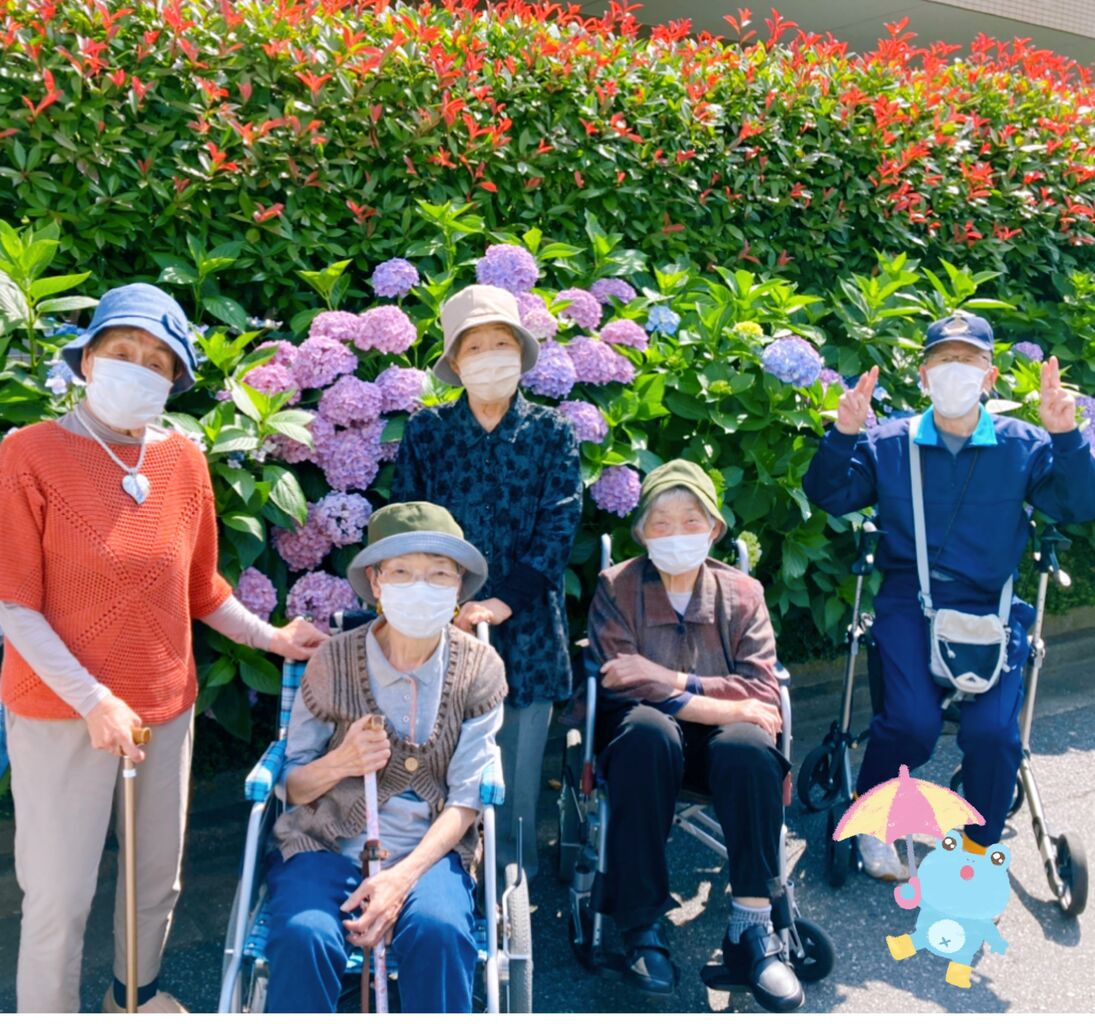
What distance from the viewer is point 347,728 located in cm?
276

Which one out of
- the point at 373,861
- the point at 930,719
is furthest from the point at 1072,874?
the point at 373,861

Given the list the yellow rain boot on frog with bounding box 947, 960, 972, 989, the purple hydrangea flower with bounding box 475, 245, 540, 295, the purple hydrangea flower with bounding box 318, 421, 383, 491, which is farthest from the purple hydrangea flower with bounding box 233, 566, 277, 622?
the yellow rain boot on frog with bounding box 947, 960, 972, 989

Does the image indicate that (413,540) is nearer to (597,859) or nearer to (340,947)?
(340,947)

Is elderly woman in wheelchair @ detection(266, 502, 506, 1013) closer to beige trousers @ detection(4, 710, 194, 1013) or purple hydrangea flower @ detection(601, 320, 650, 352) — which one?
beige trousers @ detection(4, 710, 194, 1013)

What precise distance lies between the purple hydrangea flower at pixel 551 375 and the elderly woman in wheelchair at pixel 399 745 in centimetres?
118

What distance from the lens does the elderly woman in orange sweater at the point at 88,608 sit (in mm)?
2443

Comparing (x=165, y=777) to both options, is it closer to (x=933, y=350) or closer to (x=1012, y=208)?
(x=933, y=350)

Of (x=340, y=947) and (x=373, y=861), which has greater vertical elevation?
(x=373, y=861)

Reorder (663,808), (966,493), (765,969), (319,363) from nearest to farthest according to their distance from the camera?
1. (765,969)
2. (663,808)
3. (966,493)
4. (319,363)

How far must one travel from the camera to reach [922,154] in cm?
Result: 570

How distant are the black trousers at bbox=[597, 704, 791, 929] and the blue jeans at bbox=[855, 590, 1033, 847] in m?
0.70

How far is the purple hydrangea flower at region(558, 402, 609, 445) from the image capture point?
386 cm

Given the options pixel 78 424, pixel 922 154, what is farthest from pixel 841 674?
pixel 78 424

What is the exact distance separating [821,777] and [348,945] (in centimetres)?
217
